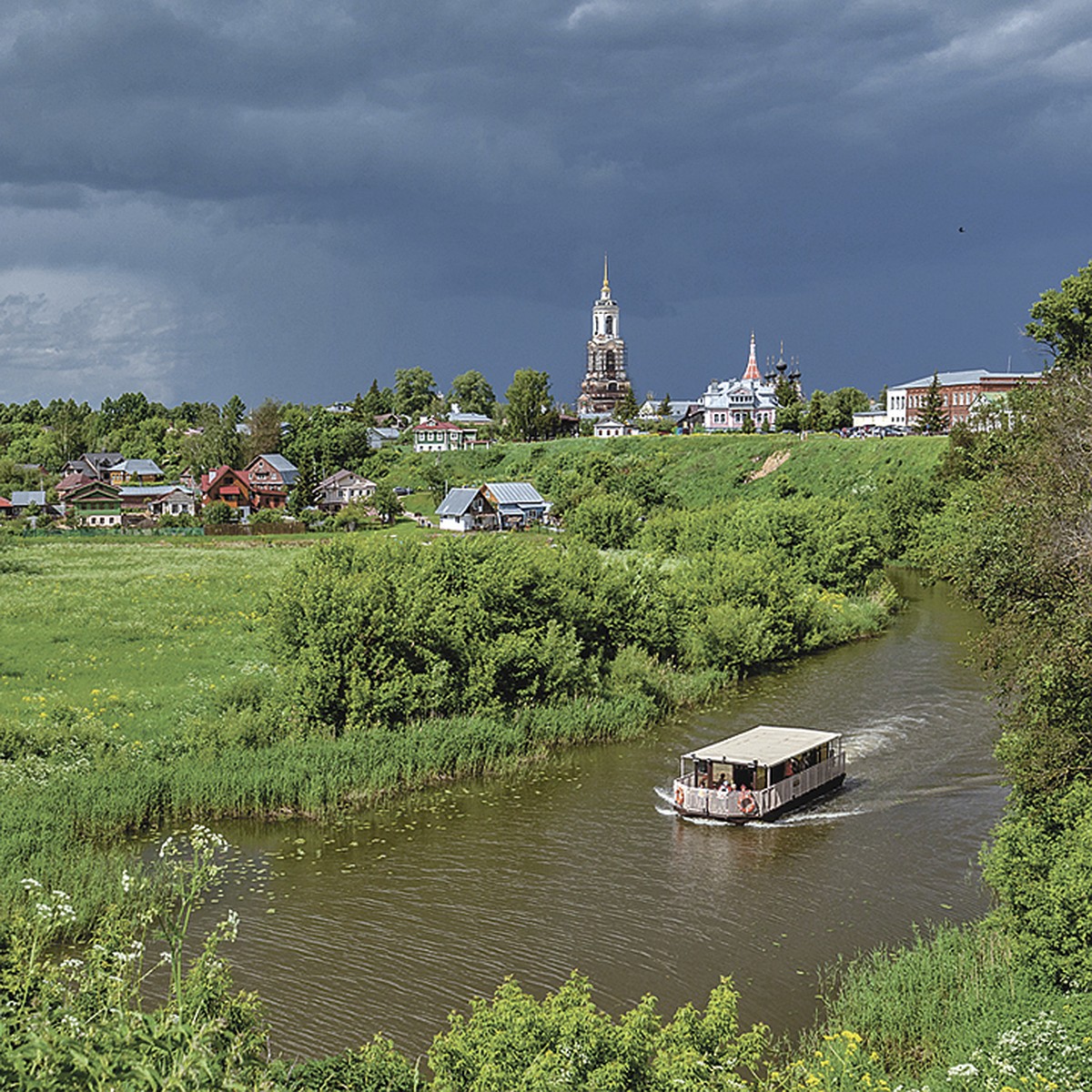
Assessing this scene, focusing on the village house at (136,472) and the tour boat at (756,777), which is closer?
the tour boat at (756,777)

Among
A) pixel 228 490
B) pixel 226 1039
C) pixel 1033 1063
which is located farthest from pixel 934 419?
pixel 226 1039

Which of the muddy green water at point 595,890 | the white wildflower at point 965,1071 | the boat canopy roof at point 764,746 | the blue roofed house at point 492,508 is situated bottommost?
the muddy green water at point 595,890

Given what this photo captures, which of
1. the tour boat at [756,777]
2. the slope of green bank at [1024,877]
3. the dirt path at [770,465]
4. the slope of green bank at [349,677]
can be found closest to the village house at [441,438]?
the dirt path at [770,465]

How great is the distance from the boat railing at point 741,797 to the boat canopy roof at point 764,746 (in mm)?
673

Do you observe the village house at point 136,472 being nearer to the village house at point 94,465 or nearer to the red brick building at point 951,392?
the village house at point 94,465

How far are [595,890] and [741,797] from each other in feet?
19.8

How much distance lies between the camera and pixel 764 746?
3238 centimetres

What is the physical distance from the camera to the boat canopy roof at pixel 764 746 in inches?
1216

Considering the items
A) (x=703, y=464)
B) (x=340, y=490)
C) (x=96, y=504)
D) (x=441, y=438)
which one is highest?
(x=441, y=438)

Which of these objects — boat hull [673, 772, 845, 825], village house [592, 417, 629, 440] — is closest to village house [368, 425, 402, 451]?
village house [592, 417, 629, 440]

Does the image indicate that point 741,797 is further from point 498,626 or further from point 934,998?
point 498,626

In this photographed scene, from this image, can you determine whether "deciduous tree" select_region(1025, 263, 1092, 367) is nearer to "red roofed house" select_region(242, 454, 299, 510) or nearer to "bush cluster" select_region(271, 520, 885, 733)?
"bush cluster" select_region(271, 520, 885, 733)

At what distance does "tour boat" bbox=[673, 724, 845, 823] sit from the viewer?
98.9 ft

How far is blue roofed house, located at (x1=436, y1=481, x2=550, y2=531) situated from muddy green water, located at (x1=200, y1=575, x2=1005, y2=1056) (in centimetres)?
7677
